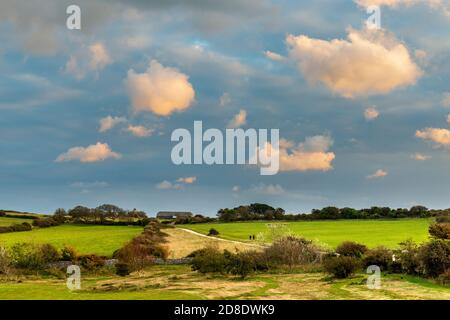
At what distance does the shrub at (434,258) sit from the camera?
42.0m

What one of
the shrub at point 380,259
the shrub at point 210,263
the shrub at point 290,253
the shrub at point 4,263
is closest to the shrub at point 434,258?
the shrub at point 380,259

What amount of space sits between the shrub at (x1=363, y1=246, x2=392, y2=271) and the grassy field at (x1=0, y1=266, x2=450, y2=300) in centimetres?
422

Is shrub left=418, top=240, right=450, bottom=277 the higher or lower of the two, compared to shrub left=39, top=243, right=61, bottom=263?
higher

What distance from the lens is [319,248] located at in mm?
59906

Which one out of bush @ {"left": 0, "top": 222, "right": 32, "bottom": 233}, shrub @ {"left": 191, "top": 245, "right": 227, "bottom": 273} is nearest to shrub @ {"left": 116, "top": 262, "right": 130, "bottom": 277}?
shrub @ {"left": 191, "top": 245, "right": 227, "bottom": 273}

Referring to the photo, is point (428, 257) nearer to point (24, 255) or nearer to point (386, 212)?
point (24, 255)

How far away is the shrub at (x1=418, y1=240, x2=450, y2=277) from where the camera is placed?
138 feet

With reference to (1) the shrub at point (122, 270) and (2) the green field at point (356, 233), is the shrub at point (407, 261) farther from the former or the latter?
(1) the shrub at point (122, 270)

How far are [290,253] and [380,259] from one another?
1093cm

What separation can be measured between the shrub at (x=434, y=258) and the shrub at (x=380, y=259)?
646cm

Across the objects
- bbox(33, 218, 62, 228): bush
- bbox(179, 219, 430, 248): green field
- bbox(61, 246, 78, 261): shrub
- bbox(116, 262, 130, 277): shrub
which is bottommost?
bbox(116, 262, 130, 277): shrub

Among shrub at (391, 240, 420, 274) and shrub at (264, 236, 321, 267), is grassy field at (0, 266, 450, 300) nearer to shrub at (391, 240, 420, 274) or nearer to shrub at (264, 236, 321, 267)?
shrub at (391, 240, 420, 274)

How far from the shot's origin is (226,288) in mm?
41156
